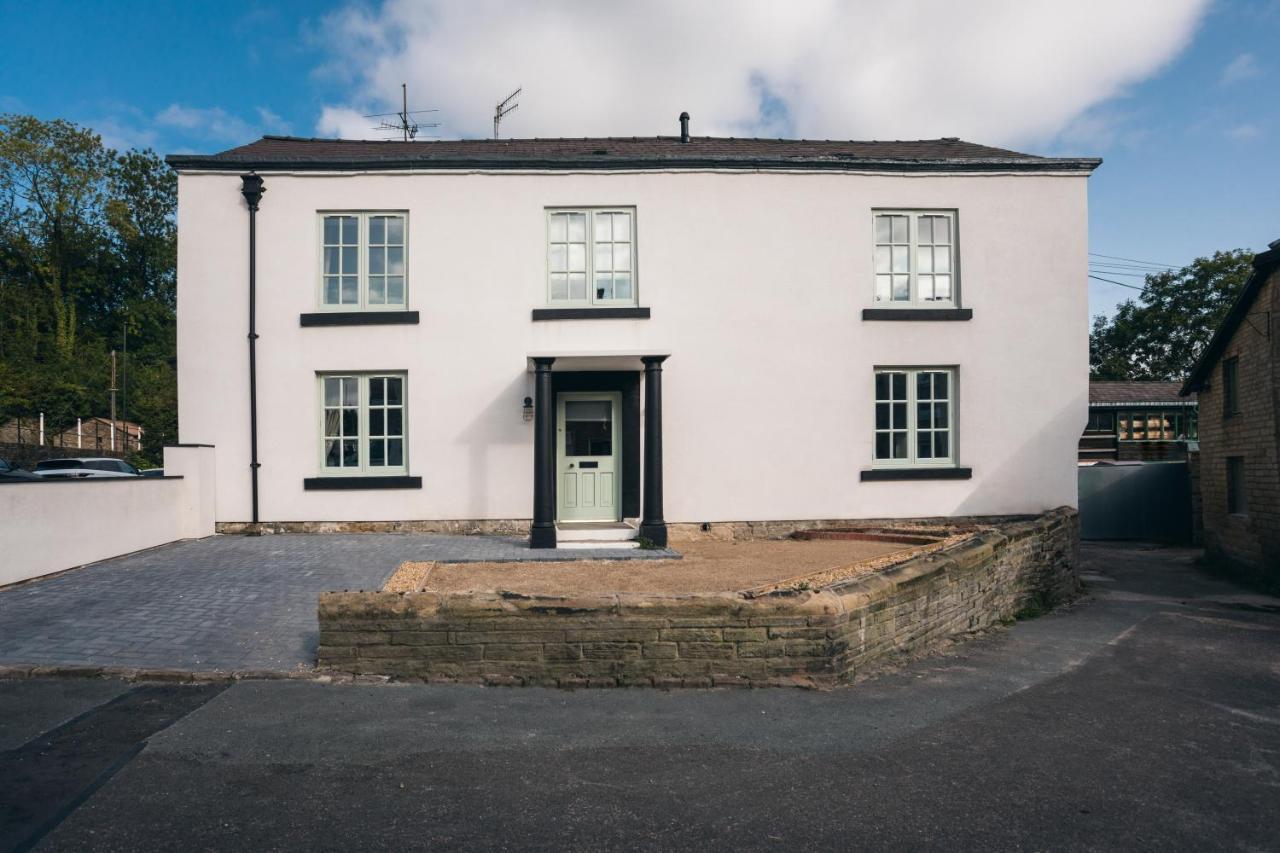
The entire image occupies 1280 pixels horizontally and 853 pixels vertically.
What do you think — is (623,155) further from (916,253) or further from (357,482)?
(357,482)

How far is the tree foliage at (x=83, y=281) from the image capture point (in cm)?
4147

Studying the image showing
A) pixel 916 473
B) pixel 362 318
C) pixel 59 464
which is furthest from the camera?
pixel 59 464

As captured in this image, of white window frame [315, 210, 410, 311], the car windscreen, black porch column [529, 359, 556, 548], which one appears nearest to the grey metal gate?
black porch column [529, 359, 556, 548]

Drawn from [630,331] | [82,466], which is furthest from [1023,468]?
[82,466]

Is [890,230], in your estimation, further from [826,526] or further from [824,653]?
[824,653]

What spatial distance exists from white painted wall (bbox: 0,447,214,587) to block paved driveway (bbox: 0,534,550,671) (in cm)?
A: 27

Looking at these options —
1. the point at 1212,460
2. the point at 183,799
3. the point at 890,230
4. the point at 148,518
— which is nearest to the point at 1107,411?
the point at 1212,460

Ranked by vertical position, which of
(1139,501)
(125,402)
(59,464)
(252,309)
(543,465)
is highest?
(125,402)

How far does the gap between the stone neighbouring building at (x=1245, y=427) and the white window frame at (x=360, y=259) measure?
49.2ft

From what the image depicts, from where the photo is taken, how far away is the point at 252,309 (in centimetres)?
1327

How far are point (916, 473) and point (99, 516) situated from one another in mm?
12467

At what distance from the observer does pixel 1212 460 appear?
1764 centimetres

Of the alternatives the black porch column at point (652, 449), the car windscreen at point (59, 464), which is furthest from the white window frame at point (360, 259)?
the car windscreen at point (59, 464)

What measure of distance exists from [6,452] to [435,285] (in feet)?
84.8
